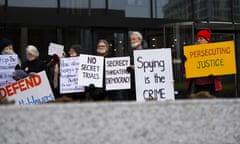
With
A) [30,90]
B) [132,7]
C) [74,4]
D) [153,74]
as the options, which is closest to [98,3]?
[74,4]

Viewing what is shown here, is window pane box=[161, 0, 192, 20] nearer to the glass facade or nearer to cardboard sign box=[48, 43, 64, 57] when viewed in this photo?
the glass facade

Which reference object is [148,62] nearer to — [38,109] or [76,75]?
[76,75]

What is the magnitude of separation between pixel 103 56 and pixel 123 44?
648 centimetres

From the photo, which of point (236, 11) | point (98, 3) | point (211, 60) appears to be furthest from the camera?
point (236, 11)

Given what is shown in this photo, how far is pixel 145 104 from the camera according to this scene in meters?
4.21

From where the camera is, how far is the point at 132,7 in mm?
14180

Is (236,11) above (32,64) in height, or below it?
above

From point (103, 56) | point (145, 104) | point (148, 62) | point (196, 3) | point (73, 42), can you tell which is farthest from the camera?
point (196, 3)

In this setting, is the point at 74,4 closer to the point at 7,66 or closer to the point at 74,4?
the point at 74,4

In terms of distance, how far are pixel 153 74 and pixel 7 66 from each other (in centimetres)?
272

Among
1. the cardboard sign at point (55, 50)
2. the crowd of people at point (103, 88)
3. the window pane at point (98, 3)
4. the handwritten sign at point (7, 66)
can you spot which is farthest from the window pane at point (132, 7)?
the handwritten sign at point (7, 66)

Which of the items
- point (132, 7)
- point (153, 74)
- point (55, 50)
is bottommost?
point (153, 74)

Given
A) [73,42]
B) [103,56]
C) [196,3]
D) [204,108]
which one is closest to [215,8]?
[196,3]

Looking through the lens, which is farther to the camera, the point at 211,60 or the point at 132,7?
the point at 132,7
